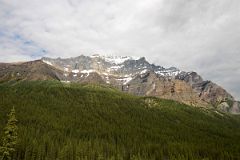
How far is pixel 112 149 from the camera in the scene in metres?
180

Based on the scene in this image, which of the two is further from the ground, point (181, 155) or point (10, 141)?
point (10, 141)

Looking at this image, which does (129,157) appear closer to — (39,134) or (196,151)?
(196,151)

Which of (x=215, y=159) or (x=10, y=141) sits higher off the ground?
(x=10, y=141)

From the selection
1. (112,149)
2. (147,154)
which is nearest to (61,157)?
(112,149)

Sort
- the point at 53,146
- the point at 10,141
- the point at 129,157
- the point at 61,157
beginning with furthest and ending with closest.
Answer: the point at 129,157, the point at 53,146, the point at 61,157, the point at 10,141

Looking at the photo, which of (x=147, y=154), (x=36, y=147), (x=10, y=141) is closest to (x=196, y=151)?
(x=147, y=154)

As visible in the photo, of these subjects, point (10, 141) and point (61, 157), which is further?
point (61, 157)

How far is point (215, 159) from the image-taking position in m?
181

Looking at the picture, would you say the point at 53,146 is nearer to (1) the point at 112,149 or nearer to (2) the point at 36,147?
(2) the point at 36,147

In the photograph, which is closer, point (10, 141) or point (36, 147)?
point (10, 141)

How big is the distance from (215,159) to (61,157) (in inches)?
3410

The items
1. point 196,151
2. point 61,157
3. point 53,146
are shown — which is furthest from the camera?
point 196,151

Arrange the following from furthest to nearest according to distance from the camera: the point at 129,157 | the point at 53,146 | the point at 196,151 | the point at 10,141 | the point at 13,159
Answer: the point at 196,151 < the point at 129,157 < the point at 53,146 < the point at 13,159 < the point at 10,141

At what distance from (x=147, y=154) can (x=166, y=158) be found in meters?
10.6
